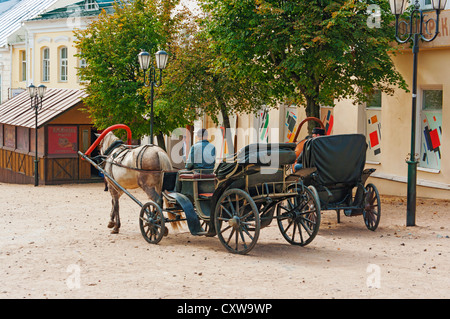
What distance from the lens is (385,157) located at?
20.4 m

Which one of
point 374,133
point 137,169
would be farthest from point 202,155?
point 374,133

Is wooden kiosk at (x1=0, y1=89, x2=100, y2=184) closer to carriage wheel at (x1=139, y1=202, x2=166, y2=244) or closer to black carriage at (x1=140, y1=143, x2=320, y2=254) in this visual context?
carriage wheel at (x1=139, y1=202, x2=166, y2=244)

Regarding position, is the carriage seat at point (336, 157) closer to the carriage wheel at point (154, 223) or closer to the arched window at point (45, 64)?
the carriage wheel at point (154, 223)

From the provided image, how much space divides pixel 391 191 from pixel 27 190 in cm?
1291

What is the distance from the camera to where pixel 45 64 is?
4038cm

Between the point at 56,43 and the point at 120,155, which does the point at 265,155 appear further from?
the point at 56,43

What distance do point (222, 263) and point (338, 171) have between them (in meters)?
3.48

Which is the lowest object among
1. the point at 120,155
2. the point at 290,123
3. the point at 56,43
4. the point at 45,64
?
the point at 120,155

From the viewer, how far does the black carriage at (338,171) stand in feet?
40.5

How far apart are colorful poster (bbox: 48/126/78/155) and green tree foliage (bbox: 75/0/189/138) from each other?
11.1ft

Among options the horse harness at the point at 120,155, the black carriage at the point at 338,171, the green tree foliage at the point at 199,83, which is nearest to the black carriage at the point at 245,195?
the black carriage at the point at 338,171

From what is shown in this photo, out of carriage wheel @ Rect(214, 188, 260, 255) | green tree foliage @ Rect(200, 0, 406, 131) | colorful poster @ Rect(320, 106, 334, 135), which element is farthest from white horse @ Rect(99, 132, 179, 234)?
colorful poster @ Rect(320, 106, 334, 135)
